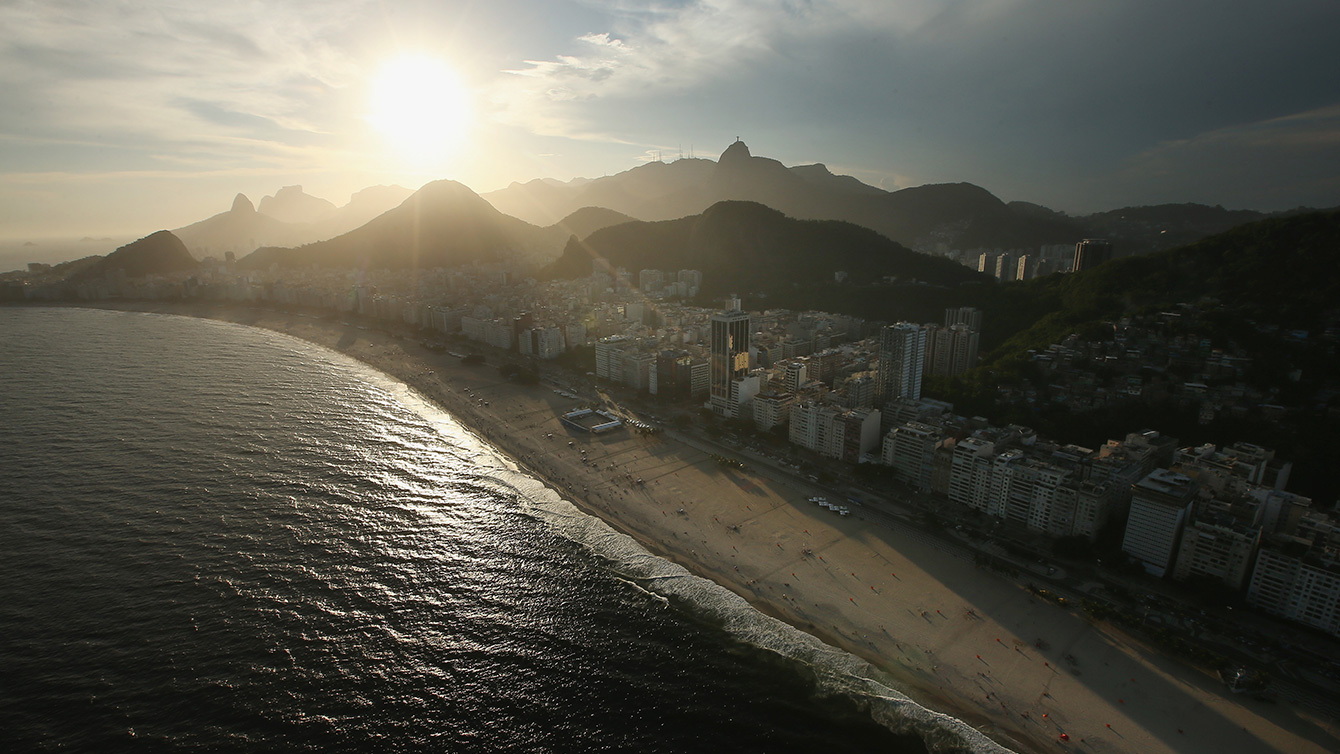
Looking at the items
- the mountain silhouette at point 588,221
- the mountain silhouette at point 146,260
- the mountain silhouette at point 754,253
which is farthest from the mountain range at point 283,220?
the mountain silhouette at point 754,253

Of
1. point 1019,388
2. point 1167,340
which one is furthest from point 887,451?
point 1167,340

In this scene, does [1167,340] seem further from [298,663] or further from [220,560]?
[220,560]

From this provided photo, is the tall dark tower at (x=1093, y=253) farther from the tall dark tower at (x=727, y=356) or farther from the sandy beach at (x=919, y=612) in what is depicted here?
the sandy beach at (x=919, y=612)

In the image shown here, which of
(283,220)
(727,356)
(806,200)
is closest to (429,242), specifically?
(806,200)

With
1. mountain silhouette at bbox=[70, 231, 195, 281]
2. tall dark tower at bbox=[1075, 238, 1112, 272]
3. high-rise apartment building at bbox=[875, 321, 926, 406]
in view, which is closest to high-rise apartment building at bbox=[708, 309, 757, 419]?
high-rise apartment building at bbox=[875, 321, 926, 406]

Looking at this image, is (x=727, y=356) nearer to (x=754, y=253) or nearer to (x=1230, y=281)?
(x=1230, y=281)

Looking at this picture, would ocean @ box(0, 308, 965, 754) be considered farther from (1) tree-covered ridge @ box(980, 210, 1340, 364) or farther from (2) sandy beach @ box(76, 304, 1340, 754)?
(1) tree-covered ridge @ box(980, 210, 1340, 364)
